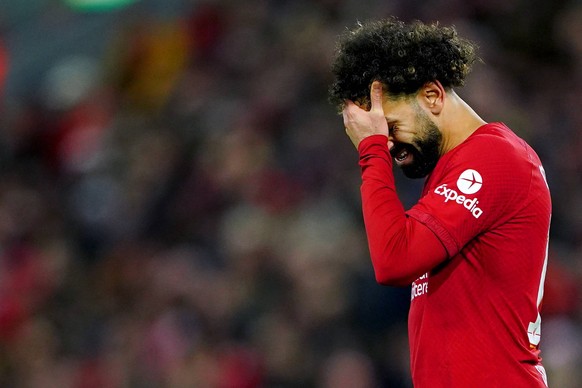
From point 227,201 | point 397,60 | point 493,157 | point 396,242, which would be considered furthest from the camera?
point 227,201

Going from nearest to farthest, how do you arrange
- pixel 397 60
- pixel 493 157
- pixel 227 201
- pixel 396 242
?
pixel 396 242, pixel 493 157, pixel 397 60, pixel 227 201

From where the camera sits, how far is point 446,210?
280 centimetres

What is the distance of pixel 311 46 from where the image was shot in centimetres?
822

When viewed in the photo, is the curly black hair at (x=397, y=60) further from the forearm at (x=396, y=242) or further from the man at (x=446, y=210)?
the forearm at (x=396, y=242)

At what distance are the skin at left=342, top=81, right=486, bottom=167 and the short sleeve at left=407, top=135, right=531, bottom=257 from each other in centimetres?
9

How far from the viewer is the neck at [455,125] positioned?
3018 mm

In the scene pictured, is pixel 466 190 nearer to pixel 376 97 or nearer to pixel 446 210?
pixel 446 210

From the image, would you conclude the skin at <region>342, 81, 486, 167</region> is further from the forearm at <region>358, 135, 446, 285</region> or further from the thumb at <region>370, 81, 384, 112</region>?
the forearm at <region>358, 135, 446, 285</region>

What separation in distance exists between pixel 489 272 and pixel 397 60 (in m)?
0.63

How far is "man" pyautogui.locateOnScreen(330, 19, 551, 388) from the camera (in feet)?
9.20

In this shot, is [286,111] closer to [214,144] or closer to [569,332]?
[214,144]

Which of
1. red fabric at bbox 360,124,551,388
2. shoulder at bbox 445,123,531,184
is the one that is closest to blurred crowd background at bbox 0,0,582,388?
red fabric at bbox 360,124,551,388

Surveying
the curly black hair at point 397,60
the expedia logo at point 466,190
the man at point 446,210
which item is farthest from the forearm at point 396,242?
the curly black hair at point 397,60

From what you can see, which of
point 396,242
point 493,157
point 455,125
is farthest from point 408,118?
point 396,242
